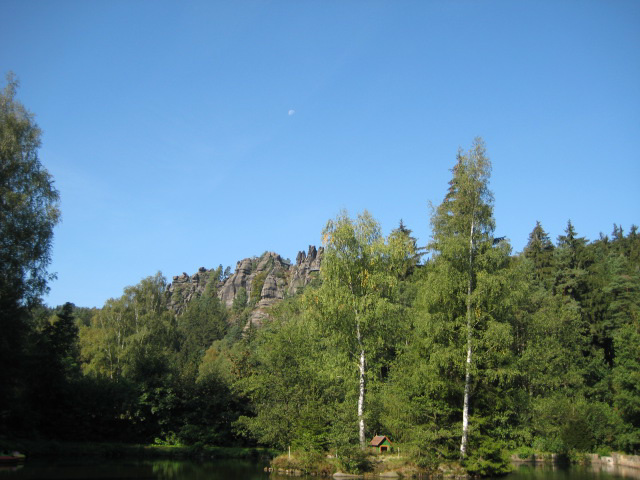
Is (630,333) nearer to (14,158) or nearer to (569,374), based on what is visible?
(569,374)

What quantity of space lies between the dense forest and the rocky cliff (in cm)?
8209

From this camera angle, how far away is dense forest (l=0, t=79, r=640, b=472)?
74.4 ft

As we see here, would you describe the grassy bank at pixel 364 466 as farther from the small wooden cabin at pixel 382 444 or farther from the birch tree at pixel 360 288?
the birch tree at pixel 360 288

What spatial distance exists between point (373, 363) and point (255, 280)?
131345 mm

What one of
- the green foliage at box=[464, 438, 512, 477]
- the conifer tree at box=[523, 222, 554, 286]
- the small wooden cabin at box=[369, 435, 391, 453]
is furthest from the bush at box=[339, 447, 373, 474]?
the conifer tree at box=[523, 222, 554, 286]

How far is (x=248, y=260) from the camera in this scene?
17438 cm

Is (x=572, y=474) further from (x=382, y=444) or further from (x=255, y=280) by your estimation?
(x=255, y=280)

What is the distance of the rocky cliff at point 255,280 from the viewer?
139250mm

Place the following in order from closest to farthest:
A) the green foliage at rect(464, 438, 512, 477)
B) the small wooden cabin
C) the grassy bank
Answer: the green foliage at rect(464, 438, 512, 477) < the grassy bank < the small wooden cabin

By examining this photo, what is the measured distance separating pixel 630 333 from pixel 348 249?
21348 mm

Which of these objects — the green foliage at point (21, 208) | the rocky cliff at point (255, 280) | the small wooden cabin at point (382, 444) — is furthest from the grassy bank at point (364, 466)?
the rocky cliff at point (255, 280)

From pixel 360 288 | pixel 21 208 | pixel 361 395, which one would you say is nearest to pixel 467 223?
pixel 360 288

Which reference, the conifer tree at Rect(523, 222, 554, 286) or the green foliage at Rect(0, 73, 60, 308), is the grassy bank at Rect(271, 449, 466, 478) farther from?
the conifer tree at Rect(523, 222, 554, 286)

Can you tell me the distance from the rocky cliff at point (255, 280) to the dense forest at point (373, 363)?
3232 inches
